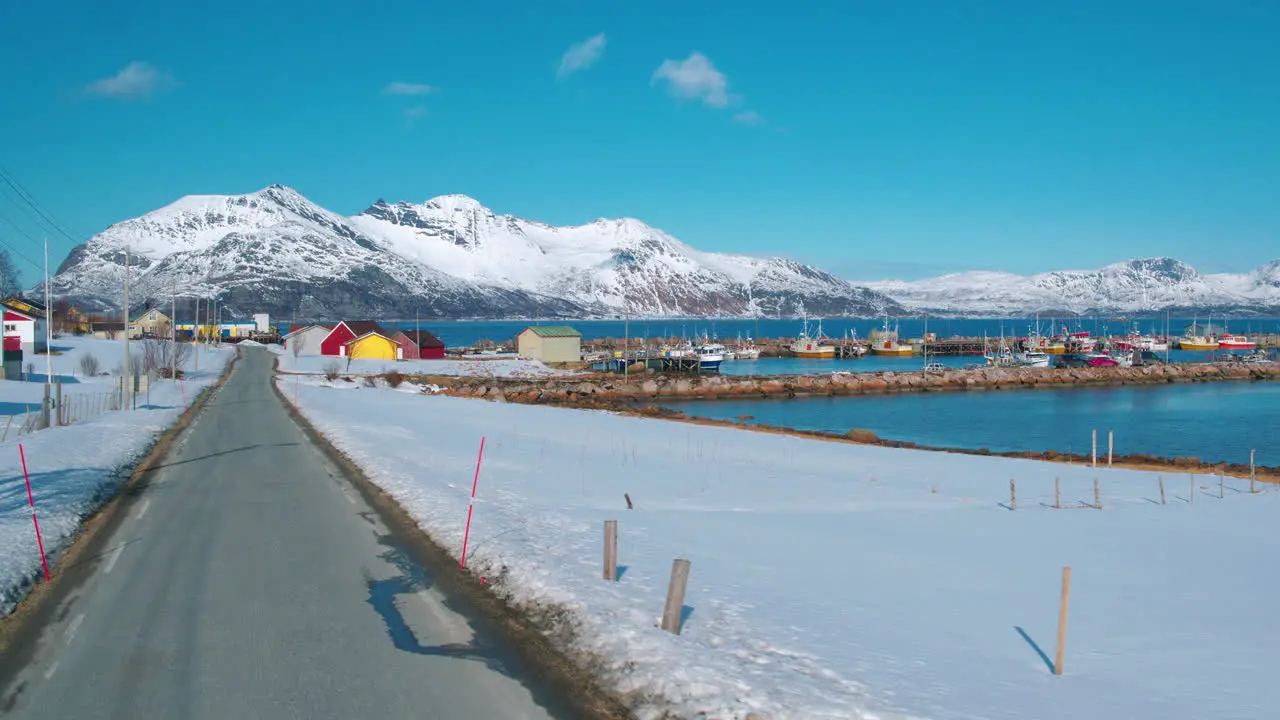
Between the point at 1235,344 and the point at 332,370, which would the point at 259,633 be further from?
the point at 1235,344

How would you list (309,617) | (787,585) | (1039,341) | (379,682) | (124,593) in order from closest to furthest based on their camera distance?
(379,682) < (309,617) < (124,593) < (787,585) < (1039,341)

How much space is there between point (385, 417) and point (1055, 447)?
32.8 metres

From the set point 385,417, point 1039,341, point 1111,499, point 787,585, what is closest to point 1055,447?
point 1111,499

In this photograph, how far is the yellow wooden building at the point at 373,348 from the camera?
303 feet

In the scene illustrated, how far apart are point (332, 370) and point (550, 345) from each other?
1379 inches

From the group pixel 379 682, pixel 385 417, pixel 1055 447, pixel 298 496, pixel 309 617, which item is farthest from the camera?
pixel 1055 447

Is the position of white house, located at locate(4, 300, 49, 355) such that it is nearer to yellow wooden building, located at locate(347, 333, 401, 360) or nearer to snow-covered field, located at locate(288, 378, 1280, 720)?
yellow wooden building, located at locate(347, 333, 401, 360)

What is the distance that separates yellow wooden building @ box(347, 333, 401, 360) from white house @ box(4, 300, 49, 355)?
26.7m

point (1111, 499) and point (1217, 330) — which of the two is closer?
point (1111, 499)

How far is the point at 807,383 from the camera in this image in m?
82.3

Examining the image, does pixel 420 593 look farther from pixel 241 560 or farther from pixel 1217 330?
pixel 1217 330

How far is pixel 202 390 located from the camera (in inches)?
1998

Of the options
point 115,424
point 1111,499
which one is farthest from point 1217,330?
point 115,424

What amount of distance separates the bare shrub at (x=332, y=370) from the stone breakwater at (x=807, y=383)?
7.39 m
